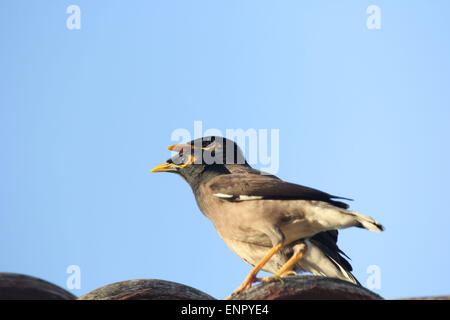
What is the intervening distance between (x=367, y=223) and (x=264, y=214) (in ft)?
3.12

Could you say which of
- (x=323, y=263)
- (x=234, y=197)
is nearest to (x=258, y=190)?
(x=234, y=197)

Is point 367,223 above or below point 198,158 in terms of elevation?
below

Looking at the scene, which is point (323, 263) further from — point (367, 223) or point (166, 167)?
point (166, 167)

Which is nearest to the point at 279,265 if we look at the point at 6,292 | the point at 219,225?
the point at 219,225

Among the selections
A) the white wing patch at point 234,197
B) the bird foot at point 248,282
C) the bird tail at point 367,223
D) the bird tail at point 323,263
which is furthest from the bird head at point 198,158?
the bird tail at point 367,223

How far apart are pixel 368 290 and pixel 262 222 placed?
1599 mm

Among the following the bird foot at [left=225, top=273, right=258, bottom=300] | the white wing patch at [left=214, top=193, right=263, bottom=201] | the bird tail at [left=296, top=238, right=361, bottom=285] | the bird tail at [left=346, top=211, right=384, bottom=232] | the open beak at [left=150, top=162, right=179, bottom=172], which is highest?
the open beak at [left=150, top=162, right=179, bottom=172]

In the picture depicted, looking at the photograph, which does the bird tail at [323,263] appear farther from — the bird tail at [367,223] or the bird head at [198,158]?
the bird head at [198,158]

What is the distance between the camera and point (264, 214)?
476 cm

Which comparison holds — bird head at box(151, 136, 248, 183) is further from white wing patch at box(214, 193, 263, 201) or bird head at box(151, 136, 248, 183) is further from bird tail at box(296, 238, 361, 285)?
bird tail at box(296, 238, 361, 285)

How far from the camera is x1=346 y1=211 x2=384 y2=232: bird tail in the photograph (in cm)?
419

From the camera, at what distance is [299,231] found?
4801 mm

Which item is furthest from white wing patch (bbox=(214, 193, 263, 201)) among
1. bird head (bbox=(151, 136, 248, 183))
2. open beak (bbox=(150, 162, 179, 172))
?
open beak (bbox=(150, 162, 179, 172))
